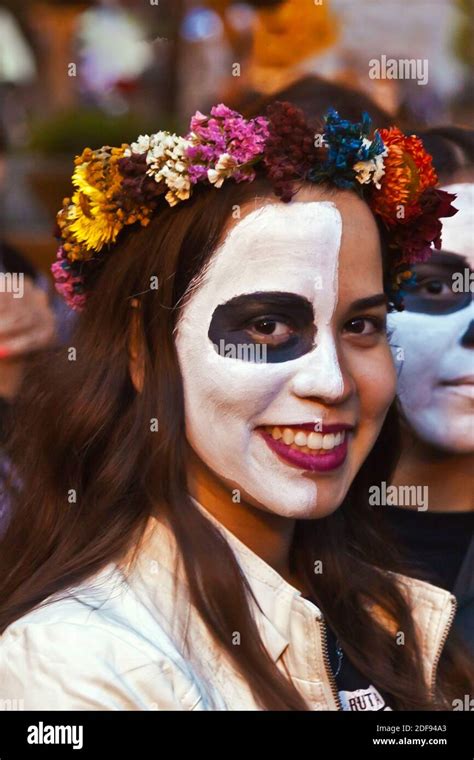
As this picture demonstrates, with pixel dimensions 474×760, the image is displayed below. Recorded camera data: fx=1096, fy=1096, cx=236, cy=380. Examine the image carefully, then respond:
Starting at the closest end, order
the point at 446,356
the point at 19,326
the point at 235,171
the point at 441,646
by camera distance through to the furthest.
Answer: the point at 235,171, the point at 441,646, the point at 446,356, the point at 19,326

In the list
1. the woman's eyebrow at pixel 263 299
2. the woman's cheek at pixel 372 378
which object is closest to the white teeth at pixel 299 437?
the woman's cheek at pixel 372 378

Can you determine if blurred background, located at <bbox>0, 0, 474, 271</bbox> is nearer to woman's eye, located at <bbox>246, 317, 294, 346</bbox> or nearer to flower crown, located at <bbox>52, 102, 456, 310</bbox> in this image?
flower crown, located at <bbox>52, 102, 456, 310</bbox>

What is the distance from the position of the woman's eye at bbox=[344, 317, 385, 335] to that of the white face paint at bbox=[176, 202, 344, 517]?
74mm

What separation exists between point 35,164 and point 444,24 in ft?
6.68

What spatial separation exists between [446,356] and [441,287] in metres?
0.16

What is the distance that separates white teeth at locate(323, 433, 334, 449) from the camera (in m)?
1.91

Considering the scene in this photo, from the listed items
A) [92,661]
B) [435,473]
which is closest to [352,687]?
[92,661]

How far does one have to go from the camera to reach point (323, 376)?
1.87m

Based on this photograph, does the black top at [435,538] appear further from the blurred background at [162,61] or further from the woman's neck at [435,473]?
the blurred background at [162,61]

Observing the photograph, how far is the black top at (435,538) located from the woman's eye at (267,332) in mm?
736

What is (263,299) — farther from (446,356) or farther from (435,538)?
(435,538)

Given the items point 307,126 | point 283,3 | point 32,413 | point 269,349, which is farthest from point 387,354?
point 283,3

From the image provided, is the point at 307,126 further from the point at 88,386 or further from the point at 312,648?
the point at 312,648

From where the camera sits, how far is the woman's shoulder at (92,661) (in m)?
1.66
